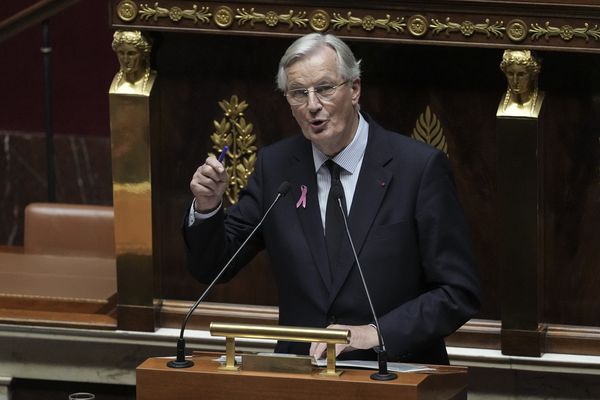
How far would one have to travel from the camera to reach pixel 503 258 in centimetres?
478

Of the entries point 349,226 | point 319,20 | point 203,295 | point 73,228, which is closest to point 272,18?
point 319,20

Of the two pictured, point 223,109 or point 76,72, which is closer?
point 223,109

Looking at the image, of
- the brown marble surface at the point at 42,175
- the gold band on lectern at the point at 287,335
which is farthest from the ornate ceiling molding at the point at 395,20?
the brown marble surface at the point at 42,175

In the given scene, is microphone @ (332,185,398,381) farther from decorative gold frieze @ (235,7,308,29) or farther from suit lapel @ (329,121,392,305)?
decorative gold frieze @ (235,7,308,29)

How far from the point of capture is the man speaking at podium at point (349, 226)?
384 centimetres

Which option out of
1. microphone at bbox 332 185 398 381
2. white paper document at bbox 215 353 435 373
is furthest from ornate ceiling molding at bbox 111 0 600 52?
white paper document at bbox 215 353 435 373

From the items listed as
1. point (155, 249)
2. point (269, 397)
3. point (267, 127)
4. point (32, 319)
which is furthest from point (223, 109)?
point (269, 397)

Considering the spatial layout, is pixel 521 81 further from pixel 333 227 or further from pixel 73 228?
pixel 73 228

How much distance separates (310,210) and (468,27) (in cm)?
99

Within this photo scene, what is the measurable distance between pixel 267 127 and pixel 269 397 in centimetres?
173

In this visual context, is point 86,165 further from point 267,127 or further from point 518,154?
point 518,154

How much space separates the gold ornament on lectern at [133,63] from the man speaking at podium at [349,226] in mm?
1020

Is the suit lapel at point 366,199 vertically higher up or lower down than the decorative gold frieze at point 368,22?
lower down

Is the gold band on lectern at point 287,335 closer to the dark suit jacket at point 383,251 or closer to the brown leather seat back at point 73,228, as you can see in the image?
the dark suit jacket at point 383,251
